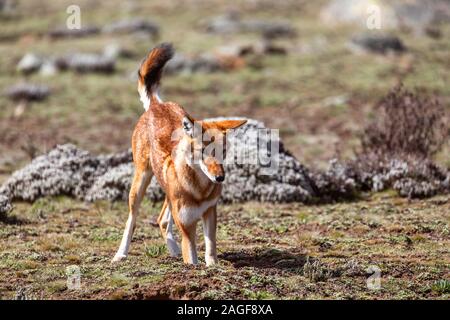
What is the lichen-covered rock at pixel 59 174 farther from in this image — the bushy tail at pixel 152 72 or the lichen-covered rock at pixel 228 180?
the bushy tail at pixel 152 72

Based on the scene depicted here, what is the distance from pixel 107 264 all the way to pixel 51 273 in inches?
24.8

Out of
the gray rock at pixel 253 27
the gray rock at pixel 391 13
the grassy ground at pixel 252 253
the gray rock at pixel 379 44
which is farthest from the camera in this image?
the gray rock at pixel 391 13

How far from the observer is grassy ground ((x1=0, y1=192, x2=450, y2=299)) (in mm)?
7414

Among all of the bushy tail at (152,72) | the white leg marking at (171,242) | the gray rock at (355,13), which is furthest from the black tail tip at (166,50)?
the gray rock at (355,13)

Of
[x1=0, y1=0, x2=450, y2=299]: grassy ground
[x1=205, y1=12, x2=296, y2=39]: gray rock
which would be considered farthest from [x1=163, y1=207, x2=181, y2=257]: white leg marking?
[x1=205, y1=12, x2=296, y2=39]: gray rock

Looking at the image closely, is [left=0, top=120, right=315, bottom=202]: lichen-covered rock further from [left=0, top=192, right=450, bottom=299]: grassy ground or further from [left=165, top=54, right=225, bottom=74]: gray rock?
[left=165, top=54, right=225, bottom=74]: gray rock

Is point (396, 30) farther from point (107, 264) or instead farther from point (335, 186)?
point (107, 264)

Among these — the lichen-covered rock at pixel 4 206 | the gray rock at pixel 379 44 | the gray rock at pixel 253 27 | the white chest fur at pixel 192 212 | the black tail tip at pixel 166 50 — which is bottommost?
the lichen-covered rock at pixel 4 206

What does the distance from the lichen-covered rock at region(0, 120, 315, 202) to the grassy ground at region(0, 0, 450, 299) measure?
32 centimetres

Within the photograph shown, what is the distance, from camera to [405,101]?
48.6ft

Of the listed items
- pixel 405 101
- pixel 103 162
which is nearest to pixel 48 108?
pixel 103 162

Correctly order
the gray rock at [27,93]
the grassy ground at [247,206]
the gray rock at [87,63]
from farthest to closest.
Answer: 1. the gray rock at [87,63]
2. the gray rock at [27,93]
3. the grassy ground at [247,206]

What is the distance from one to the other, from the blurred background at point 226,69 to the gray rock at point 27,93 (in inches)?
1.5

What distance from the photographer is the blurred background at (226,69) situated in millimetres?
20312
